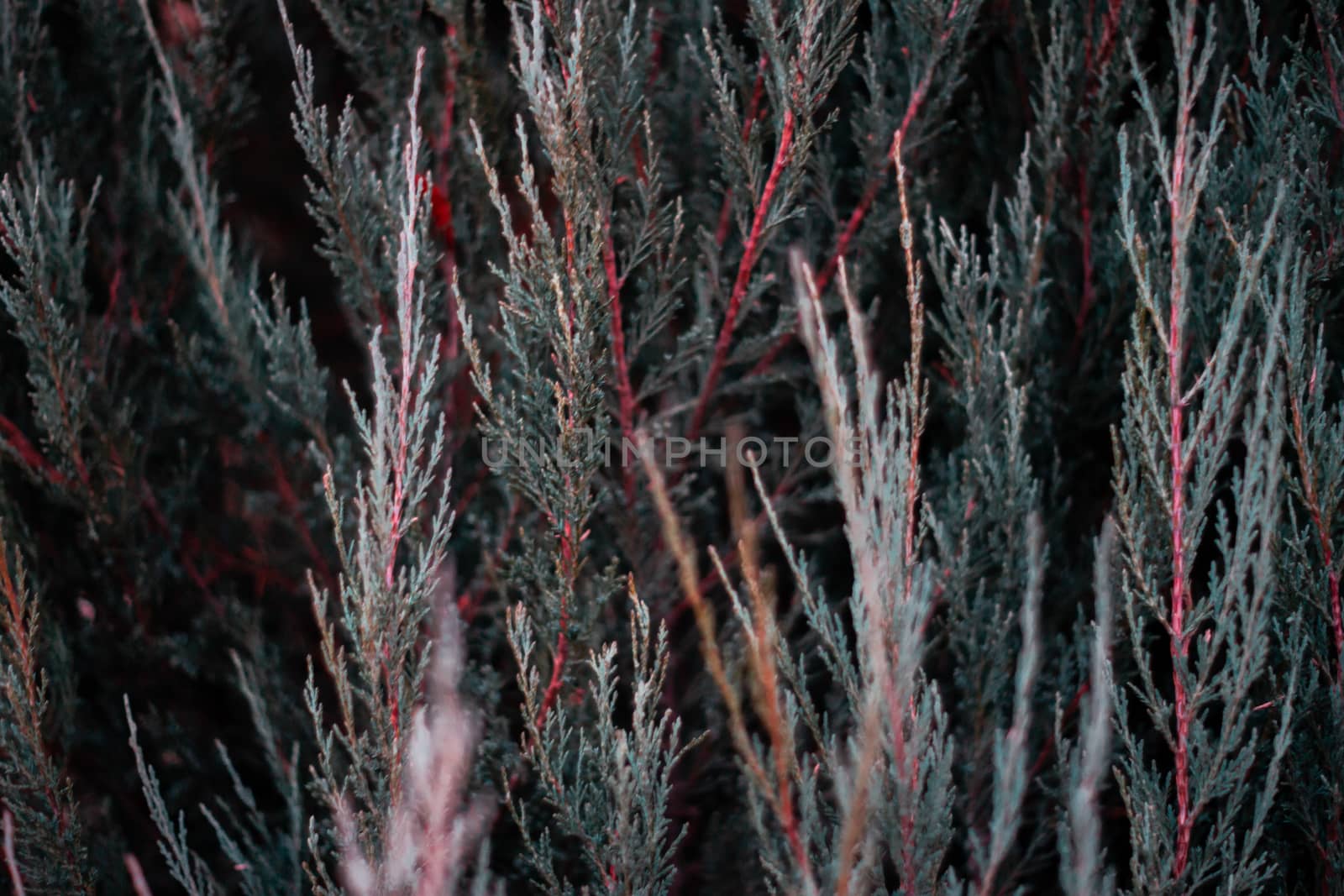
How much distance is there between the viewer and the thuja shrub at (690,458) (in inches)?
62.3

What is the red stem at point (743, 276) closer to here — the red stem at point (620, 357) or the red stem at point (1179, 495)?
the red stem at point (620, 357)

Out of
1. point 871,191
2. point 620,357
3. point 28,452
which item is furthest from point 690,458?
point 28,452

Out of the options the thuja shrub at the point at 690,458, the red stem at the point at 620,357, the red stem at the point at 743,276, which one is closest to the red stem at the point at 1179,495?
the thuja shrub at the point at 690,458

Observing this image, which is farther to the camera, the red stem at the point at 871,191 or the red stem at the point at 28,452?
the red stem at the point at 28,452

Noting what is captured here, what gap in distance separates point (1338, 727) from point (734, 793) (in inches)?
53.8

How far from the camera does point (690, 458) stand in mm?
2672

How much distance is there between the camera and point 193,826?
2844mm

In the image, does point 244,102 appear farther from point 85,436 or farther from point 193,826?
point 193,826

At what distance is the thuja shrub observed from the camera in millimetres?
1583

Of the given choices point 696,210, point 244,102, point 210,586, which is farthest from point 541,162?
point 210,586

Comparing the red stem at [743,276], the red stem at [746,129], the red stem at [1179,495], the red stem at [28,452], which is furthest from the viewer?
the red stem at [28,452]

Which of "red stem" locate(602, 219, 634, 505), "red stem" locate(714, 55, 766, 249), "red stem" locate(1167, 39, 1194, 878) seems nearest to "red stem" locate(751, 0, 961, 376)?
"red stem" locate(714, 55, 766, 249)

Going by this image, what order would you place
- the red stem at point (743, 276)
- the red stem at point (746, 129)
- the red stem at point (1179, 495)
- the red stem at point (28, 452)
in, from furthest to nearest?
the red stem at point (28, 452), the red stem at point (746, 129), the red stem at point (743, 276), the red stem at point (1179, 495)

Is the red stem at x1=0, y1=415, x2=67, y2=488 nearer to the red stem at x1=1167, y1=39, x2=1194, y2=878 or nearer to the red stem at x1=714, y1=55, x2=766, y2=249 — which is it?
the red stem at x1=714, y1=55, x2=766, y2=249
